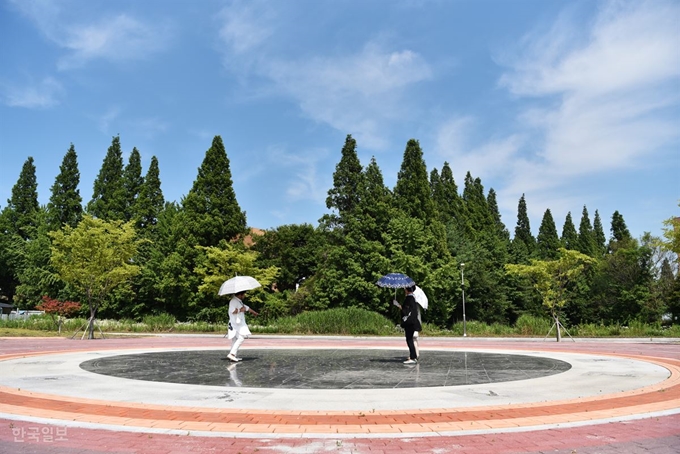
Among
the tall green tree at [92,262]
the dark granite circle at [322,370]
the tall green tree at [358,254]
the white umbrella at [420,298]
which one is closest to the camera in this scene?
the dark granite circle at [322,370]

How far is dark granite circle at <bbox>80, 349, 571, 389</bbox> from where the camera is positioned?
7969mm

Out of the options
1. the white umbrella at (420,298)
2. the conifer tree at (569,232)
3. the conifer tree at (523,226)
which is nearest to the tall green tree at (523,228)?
the conifer tree at (523,226)

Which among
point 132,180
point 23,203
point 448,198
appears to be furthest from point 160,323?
point 23,203

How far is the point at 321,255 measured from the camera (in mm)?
49594

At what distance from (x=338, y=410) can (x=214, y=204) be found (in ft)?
133

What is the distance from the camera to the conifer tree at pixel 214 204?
142 ft

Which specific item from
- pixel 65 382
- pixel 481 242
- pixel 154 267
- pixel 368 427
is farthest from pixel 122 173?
pixel 368 427

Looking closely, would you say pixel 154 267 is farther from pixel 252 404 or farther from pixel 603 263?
pixel 603 263

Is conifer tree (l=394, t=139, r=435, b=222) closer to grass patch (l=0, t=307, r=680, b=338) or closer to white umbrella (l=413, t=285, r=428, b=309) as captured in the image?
grass patch (l=0, t=307, r=680, b=338)

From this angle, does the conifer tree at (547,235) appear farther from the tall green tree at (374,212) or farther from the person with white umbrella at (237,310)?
the person with white umbrella at (237,310)

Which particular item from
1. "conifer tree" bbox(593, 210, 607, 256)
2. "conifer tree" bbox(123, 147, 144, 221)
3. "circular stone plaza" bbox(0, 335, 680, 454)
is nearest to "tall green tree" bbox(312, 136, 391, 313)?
"conifer tree" bbox(123, 147, 144, 221)

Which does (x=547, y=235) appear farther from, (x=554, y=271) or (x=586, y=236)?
(x=554, y=271)

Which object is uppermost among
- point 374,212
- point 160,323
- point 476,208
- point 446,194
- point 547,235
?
point 446,194

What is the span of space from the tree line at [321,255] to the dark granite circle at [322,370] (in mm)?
19095
